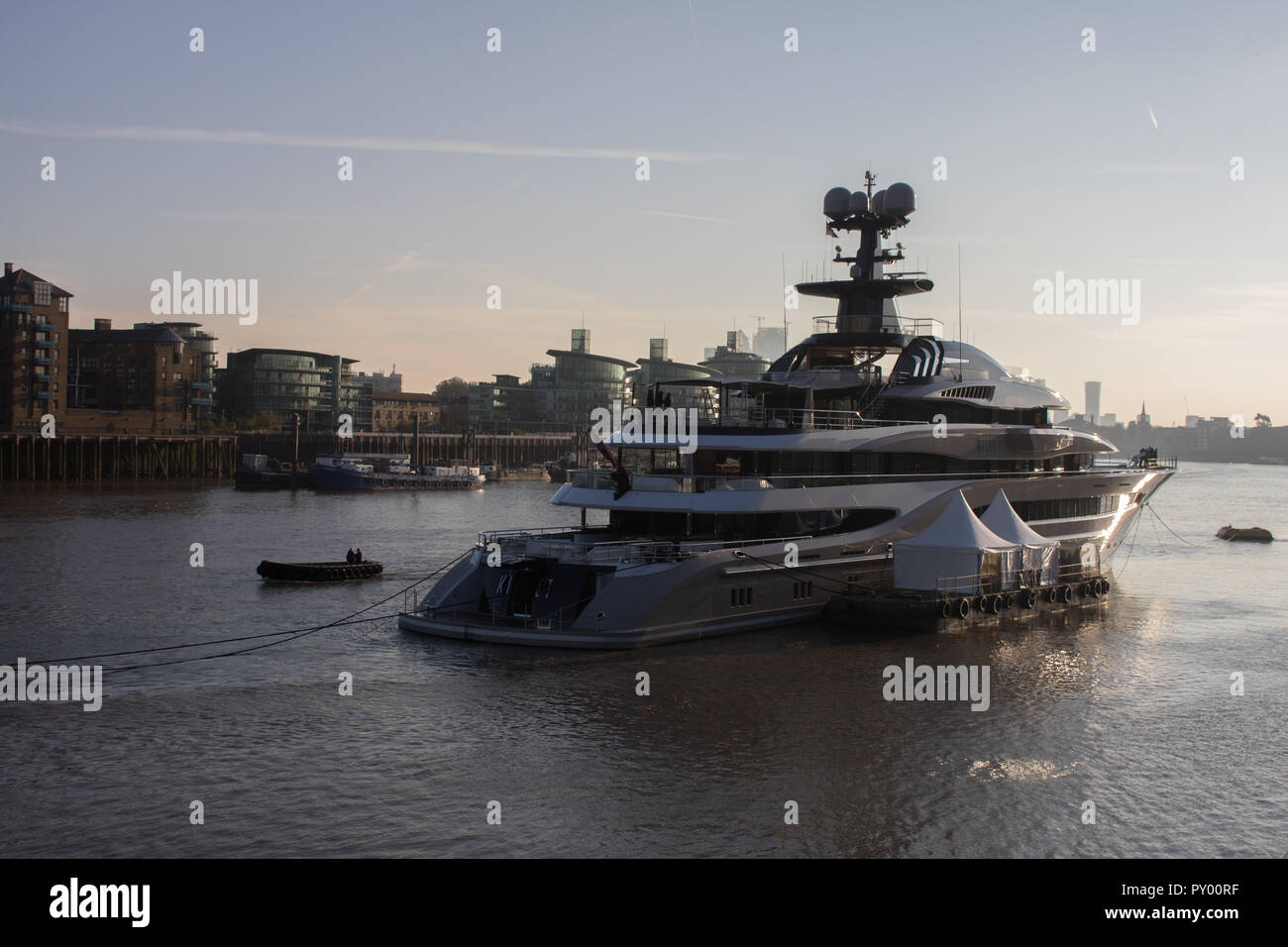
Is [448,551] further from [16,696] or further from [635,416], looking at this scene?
[16,696]

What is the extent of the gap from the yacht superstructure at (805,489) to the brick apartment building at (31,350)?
3586 inches

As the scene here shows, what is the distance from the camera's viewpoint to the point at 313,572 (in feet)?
137

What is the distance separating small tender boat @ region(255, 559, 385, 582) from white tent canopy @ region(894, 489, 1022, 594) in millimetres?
21248

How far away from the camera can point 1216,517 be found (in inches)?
3413

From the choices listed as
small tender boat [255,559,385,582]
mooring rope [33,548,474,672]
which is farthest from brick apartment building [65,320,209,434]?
mooring rope [33,548,474,672]

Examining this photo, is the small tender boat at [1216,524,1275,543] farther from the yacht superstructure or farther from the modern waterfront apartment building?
the modern waterfront apartment building

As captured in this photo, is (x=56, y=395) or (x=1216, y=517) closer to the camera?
(x=1216, y=517)

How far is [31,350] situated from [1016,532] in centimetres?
10358

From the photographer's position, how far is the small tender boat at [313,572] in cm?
4116

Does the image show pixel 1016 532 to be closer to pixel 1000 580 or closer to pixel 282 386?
pixel 1000 580

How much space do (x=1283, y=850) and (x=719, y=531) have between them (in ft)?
54.6

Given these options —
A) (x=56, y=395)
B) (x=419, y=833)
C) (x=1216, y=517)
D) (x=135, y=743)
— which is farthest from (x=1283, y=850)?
(x=56, y=395)

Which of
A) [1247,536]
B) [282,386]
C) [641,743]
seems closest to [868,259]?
[641,743]

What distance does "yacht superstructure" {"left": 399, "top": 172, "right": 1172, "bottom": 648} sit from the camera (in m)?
28.6
